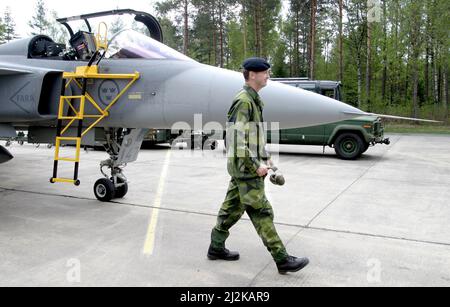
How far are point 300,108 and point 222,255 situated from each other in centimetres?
163

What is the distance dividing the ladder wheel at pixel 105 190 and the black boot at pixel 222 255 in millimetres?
2817

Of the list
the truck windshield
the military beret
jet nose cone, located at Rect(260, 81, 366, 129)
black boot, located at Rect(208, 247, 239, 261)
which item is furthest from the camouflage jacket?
the truck windshield

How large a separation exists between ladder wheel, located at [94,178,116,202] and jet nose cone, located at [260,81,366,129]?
3005 millimetres

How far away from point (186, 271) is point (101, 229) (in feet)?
5.45

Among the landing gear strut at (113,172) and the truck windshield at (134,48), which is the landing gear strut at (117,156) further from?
the truck windshield at (134,48)

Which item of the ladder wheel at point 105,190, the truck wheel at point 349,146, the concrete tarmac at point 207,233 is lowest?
the concrete tarmac at point 207,233

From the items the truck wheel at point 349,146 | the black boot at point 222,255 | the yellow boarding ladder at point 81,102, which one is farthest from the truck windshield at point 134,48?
the truck wheel at point 349,146

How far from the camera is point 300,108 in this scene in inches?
154

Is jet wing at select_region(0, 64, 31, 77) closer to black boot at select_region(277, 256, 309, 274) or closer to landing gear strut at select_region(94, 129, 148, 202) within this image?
landing gear strut at select_region(94, 129, 148, 202)

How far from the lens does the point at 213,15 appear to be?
109ft

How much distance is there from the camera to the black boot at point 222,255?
3570 millimetres

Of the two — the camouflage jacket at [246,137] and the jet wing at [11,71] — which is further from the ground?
the jet wing at [11,71]

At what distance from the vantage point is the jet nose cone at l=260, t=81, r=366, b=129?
3816 mm
